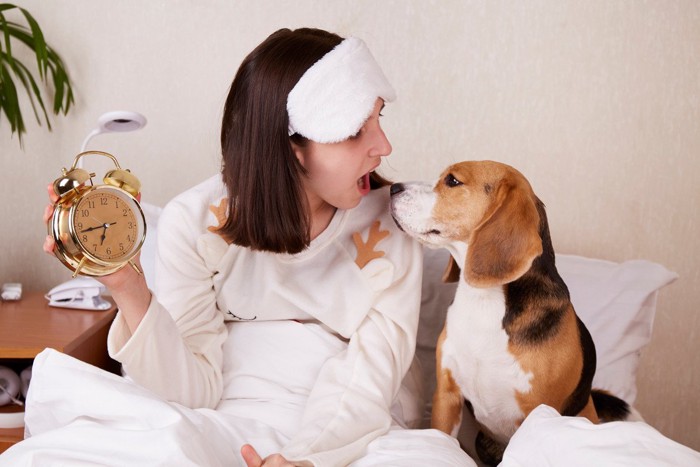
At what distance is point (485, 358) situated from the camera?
1.79m

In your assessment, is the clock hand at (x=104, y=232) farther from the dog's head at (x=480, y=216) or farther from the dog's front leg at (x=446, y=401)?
the dog's front leg at (x=446, y=401)

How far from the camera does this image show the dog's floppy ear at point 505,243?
168 cm

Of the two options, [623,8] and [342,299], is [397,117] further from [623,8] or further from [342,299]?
[342,299]

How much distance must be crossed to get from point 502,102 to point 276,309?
51.1 inches

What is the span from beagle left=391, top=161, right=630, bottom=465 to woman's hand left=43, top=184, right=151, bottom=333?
0.64 metres

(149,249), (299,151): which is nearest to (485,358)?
(299,151)

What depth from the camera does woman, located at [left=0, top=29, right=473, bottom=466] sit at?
4.98 ft

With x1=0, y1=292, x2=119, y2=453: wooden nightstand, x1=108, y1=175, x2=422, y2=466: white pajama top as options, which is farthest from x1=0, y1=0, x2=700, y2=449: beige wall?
x1=108, y1=175, x2=422, y2=466: white pajama top

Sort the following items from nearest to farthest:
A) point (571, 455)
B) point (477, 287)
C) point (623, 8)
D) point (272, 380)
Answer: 1. point (571, 455)
2. point (477, 287)
3. point (272, 380)
4. point (623, 8)

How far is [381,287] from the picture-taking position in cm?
190

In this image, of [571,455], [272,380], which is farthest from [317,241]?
[571,455]

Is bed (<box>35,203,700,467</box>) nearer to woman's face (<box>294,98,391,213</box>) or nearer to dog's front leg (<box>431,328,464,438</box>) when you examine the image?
dog's front leg (<box>431,328,464,438</box>)

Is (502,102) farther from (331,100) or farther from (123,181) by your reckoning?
(123,181)

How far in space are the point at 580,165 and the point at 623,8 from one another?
→ 1.87 feet
